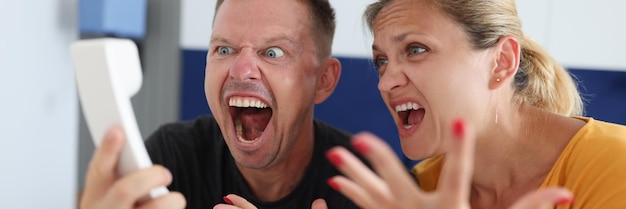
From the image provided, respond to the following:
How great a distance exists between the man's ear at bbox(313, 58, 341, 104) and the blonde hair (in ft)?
0.38

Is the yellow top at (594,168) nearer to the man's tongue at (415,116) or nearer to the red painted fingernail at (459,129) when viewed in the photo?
the man's tongue at (415,116)

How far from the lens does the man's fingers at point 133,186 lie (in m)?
0.73

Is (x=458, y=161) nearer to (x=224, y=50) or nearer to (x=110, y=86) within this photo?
(x=110, y=86)

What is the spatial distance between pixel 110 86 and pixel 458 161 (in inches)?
14.0

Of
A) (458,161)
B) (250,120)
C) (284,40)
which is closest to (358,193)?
(458,161)

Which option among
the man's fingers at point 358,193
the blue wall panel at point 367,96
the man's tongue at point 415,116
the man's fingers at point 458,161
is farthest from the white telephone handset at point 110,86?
the blue wall panel at point 367,96

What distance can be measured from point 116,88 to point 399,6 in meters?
0.61

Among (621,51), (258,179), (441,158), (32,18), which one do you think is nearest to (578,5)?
(621,51)

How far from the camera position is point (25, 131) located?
192cm

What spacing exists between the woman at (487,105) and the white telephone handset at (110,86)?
0.53 meters

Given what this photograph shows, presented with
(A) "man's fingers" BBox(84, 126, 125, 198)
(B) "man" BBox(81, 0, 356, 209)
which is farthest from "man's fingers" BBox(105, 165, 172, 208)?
(B) "man" BBox(81, 0, 356, 209)

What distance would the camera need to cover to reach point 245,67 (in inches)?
49.3

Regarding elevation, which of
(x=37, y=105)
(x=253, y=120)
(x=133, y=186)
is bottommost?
(x=37, y=105)

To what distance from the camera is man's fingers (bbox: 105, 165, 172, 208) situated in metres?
0.73
